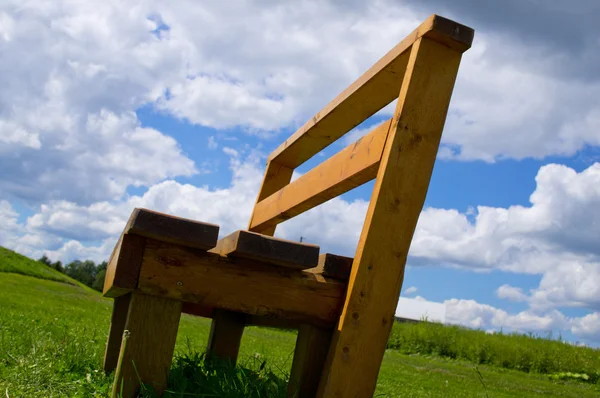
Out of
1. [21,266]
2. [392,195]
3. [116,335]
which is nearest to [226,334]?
[116,335]

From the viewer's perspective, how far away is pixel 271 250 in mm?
1976

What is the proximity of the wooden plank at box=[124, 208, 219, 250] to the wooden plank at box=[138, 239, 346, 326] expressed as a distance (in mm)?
79

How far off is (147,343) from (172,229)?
40cm

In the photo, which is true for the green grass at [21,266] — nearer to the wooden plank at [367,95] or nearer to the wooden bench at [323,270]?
the wooden plank at [367,95]

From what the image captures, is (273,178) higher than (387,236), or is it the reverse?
(273,178)

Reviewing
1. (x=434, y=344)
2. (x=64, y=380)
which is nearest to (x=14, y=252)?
(x=434, y=344)

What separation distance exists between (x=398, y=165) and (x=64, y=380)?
1.87m

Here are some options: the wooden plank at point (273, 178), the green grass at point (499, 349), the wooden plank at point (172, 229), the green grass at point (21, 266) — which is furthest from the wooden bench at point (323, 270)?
the green grass at point (21, 266)

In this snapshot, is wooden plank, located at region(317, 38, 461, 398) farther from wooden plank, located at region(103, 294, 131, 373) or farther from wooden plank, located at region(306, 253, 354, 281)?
wooden plank, located at region(103, 294, 131, 373)

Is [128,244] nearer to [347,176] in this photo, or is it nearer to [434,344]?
[347,176]

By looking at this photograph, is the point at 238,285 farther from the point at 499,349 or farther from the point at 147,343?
the point at 499,349

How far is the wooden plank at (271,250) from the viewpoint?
194cm

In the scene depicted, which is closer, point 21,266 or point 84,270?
point 21,266

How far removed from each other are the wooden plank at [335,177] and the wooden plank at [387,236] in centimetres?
10
